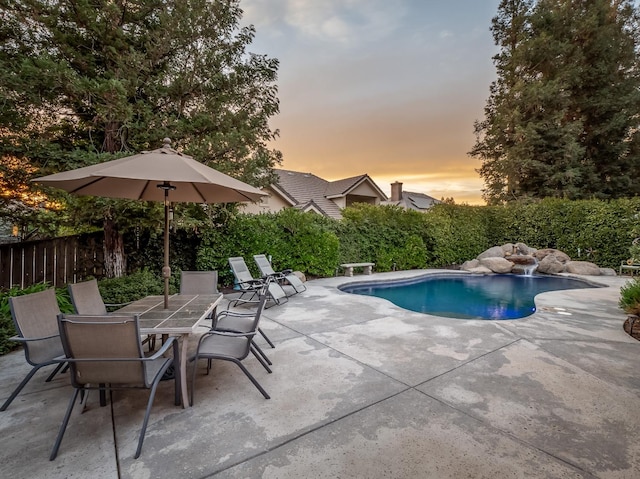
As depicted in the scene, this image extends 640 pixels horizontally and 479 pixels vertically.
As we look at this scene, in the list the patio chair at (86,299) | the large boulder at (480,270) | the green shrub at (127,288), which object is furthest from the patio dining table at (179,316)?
the large boulder at (480,270)

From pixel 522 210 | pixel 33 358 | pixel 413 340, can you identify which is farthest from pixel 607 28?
pixel 33 358

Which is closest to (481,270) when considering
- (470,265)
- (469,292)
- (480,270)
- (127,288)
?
(480,270)

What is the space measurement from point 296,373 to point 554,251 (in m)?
14.2

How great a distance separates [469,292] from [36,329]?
1031 cm

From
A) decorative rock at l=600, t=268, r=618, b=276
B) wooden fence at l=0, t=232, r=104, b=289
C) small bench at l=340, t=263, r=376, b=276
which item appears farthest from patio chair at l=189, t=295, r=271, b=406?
decorative rock at l=600, t=268, r=618, b=276

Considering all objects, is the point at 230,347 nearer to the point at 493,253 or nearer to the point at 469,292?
the point at 469,292

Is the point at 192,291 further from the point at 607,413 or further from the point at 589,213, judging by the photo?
the point at 589,213

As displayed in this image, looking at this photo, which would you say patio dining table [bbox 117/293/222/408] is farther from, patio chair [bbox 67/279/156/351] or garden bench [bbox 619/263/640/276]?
garden bench [bbox 619/263/640/276]

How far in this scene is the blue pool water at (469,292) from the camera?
7.90 m

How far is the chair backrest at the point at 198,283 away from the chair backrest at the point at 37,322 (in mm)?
1643

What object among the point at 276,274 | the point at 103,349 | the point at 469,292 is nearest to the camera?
the point at 103,349

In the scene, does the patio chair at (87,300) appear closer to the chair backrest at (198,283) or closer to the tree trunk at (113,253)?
the chair backrest at (198,283)

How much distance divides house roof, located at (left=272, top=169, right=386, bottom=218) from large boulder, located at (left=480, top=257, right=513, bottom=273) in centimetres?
887

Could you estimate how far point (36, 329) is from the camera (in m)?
2.96
